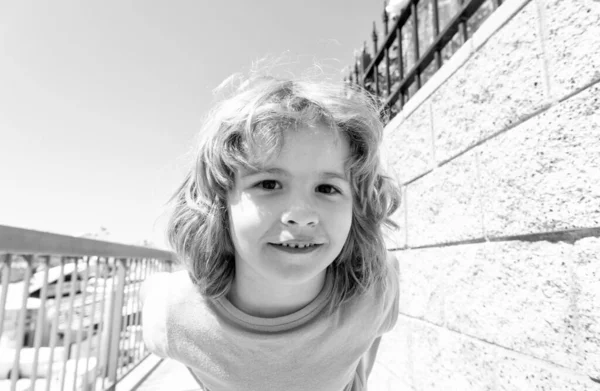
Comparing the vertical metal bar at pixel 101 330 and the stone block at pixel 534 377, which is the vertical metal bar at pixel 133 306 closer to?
the vertical metal bar at pixel 101 330

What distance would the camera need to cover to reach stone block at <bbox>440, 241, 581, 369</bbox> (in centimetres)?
93

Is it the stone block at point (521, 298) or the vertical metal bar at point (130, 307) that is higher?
the stone block at point (521, 298)

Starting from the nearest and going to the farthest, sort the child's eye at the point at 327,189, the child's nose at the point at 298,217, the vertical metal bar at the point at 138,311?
the child's nose at the point at 298,217, the child's eye at the point at 327,189, the vertical metal bar at the point at 138,311

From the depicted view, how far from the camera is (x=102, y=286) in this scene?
2.07 metres

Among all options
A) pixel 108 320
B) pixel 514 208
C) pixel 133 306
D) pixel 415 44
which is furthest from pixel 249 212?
pixel 133 306

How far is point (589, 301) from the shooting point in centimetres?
86

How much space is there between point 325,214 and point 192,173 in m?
0.63

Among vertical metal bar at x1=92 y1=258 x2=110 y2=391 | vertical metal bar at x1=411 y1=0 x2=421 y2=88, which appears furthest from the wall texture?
vertical metal bar at x1=92 y1=258 x2=110 y2=391

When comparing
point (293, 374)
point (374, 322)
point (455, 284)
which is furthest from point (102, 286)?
point (455, 284)

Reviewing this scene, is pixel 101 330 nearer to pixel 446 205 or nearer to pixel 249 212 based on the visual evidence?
pixel 249 212

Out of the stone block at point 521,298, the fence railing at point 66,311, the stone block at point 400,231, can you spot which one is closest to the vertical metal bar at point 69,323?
the fence railing at point 66,311

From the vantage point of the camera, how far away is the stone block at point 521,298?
3.05ft

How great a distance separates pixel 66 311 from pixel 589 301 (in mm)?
2107

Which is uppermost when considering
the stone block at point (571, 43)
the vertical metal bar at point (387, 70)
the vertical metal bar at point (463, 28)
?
the vertical metal bar at point (387, 70)
